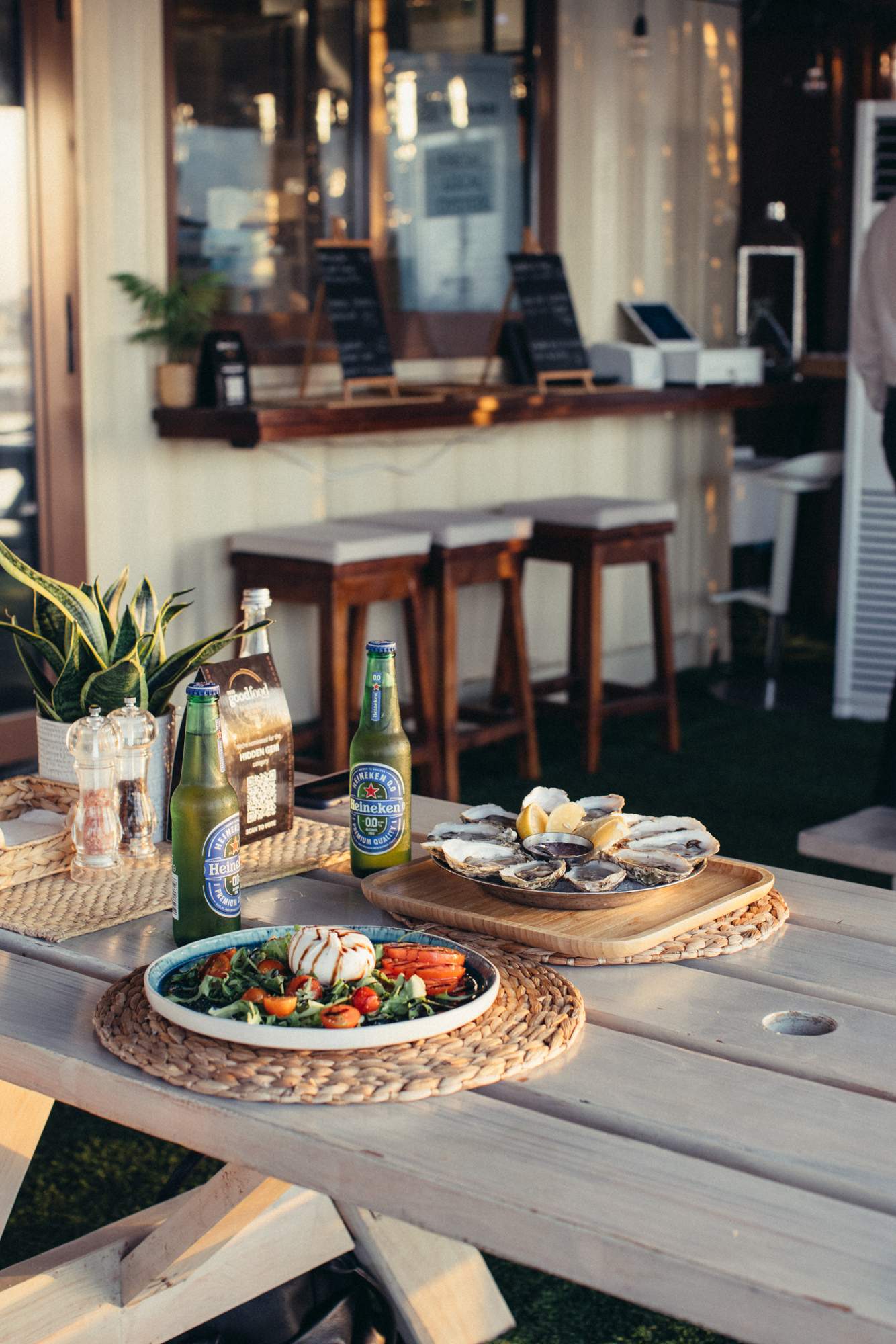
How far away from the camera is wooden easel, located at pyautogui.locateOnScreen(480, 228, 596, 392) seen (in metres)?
5.06

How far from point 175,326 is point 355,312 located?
1.79ft

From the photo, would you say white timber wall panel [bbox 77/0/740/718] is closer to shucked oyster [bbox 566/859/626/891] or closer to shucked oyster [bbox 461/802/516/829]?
shucked oyster [bbox 461/802/516/829]

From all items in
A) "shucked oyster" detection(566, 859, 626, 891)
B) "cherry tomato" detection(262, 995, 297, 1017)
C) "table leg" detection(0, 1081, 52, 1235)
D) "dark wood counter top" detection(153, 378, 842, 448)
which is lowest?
"table leg" detection(0, 1081, 52, 1235)

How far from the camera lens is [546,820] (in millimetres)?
1771

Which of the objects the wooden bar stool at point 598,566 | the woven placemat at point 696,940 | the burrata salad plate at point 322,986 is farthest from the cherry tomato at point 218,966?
the wooden bar stool at point 598,566

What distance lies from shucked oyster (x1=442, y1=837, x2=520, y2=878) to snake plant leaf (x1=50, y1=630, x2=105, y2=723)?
52cm

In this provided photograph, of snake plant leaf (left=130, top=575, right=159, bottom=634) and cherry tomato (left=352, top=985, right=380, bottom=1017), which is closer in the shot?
cherry tomato (left=352, top=985, right=380, bottom=1017)

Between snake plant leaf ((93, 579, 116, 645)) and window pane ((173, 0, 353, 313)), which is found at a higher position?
window pane ((173, 0, 353, 313))

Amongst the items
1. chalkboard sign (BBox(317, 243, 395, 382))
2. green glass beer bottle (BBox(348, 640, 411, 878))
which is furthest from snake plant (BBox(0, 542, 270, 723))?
chalkboard sign (BBox(317, 243, 395, 382))

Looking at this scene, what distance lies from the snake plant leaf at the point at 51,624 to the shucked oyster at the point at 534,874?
2.34ft

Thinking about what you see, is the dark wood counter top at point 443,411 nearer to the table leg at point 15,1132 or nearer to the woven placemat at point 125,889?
the woven placemat at point 125,889

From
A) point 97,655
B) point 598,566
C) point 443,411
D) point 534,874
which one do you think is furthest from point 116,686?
point 598,566

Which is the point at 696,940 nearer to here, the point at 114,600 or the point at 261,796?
the point at 261,796

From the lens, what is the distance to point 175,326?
14.1ft
